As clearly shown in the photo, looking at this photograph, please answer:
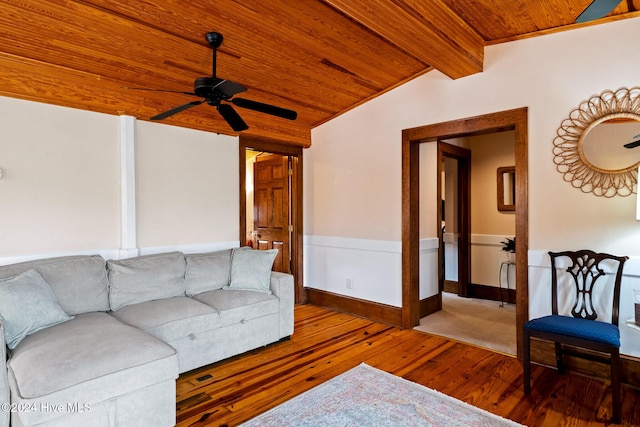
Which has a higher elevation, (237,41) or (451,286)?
(237,41)

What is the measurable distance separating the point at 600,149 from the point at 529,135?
526mm

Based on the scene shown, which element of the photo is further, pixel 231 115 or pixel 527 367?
pixel 231 115

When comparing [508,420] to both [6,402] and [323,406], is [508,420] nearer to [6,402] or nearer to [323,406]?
[323,406]

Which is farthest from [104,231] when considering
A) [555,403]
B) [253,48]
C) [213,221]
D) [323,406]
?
[555,403]

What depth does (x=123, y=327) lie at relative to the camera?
2455mm

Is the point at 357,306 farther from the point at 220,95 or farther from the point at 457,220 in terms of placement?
the point at 220,95

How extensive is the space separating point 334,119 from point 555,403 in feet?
12.3

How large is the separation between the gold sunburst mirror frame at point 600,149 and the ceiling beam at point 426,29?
3.25 feet

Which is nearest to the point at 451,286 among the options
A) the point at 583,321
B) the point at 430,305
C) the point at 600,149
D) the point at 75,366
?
the point at 430,305

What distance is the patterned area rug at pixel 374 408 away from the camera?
7.32 feet

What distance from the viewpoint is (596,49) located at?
2.85 m

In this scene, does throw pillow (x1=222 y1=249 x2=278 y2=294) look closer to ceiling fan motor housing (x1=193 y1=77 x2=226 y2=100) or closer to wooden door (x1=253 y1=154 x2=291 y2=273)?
wooden door (x1=253 y1=154 x2=291 y2=273)

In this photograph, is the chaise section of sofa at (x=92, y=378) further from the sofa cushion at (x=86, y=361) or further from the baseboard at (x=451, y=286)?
the baseboard at (x=451, y=286)

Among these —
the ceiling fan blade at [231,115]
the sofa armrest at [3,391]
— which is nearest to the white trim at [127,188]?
the ceiling fan blade at [231,115]
